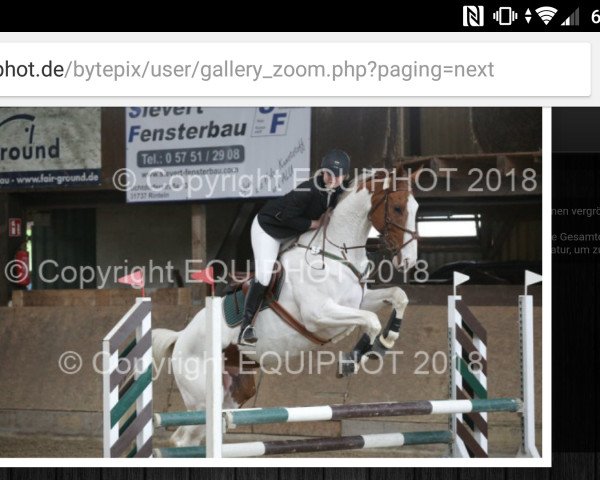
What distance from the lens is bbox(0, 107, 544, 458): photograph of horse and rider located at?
640 cm

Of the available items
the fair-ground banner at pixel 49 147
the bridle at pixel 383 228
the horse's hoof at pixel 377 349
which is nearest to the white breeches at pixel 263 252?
the bridle at pixel 383 228

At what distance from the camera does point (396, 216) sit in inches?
244

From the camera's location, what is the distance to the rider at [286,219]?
6.43 metres

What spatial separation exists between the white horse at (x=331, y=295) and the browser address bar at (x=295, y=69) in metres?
0.70

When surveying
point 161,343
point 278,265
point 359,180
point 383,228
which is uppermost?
point 359,180

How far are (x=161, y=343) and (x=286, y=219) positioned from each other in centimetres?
93

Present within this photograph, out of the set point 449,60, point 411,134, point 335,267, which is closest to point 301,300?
point 335,267
